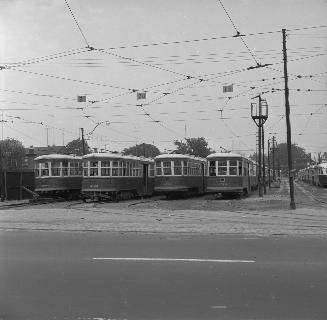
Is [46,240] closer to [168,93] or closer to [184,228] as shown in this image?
[184,228]

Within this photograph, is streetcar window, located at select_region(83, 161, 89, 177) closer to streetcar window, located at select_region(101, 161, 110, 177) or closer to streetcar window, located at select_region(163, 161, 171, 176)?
streetcar window, located at select_region(101, 161, 110, 177)

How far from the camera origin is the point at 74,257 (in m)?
9.38

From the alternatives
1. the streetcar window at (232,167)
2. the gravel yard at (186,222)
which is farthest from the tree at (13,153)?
the gravel yard at (186,222)

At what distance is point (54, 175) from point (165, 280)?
25.1 metres

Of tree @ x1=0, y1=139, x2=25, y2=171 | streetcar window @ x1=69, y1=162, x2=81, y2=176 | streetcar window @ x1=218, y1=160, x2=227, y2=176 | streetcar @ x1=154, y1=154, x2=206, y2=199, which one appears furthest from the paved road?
tree @ x1=0, y1=139, x2=25, y2=171

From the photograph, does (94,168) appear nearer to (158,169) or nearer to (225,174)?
(158,169)

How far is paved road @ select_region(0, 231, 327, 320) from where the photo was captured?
18.9 ft

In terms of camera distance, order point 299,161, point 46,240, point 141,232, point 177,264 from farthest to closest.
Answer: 1. point 299,161
2. point 141,232
3. point 46,240
4. point 177,264

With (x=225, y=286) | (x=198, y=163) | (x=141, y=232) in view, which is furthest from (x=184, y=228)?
(x=198, y=163)

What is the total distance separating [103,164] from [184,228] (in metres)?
14.9

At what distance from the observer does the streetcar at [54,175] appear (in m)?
31.4

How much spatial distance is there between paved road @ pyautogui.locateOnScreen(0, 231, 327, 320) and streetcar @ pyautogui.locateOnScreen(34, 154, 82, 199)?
20.0m

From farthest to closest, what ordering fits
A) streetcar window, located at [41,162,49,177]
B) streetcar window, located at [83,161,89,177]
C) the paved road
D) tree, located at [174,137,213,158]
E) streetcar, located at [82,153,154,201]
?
1. tree, located at [174,137,213,158]
2. streetcar window, located at [41,162,49,177]
3. streetcar window, located at [83,161,89,177]
4. streetcar, located at [82,153,154,201]
5. the paved road

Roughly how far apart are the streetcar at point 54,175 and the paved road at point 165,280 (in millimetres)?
20014
